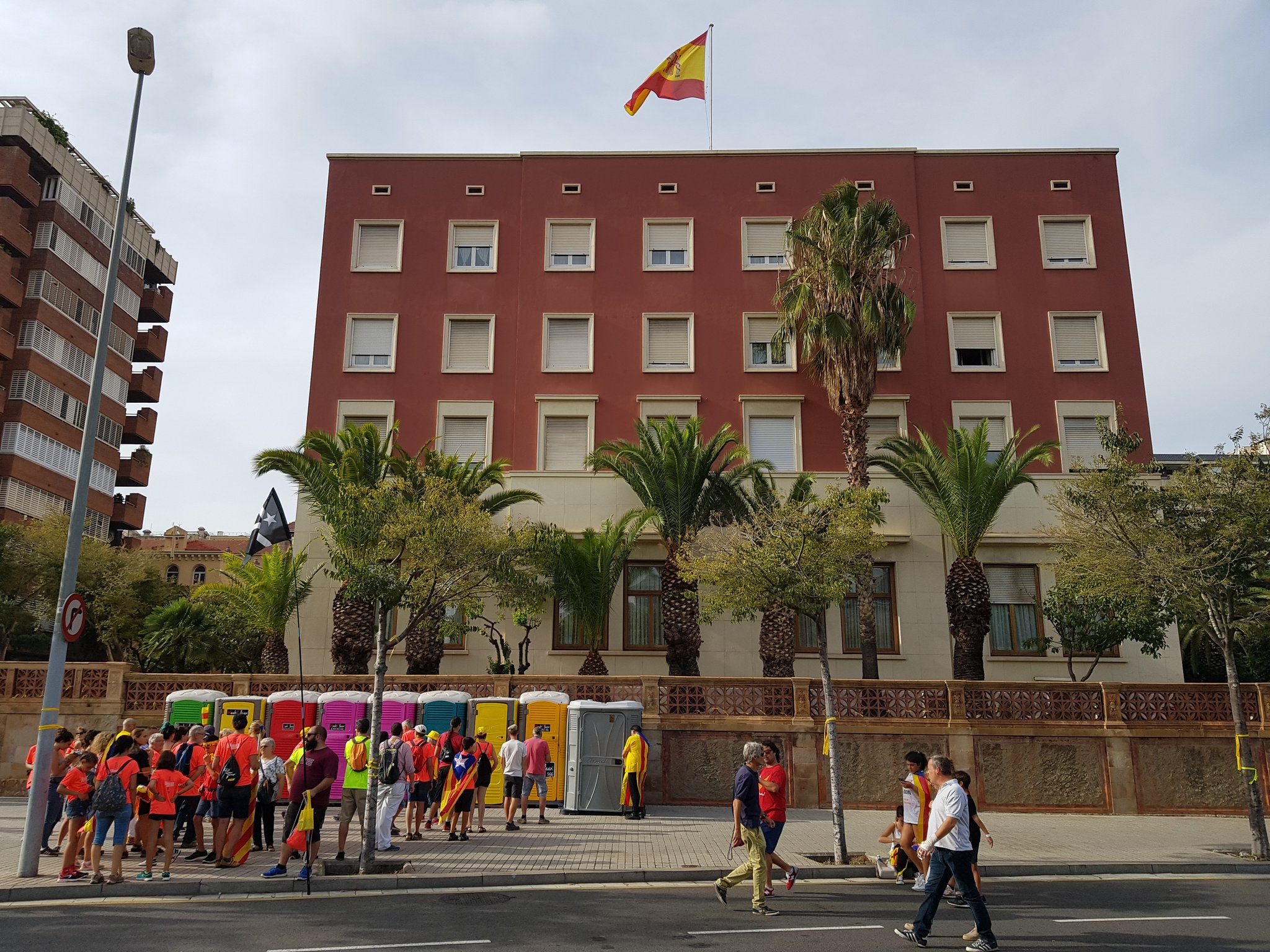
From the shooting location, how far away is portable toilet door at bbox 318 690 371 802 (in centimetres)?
1777

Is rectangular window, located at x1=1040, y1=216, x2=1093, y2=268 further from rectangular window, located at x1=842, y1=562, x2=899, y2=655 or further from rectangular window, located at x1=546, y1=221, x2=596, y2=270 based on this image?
rectangular window, located at x1=546, y1=221, x2=596, y2=270

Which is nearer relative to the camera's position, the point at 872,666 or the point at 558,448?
the point at 872,666

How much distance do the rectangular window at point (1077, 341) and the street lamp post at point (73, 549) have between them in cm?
Answer: 2426

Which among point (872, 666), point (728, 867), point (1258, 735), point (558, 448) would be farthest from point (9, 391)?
point (1258, 735)

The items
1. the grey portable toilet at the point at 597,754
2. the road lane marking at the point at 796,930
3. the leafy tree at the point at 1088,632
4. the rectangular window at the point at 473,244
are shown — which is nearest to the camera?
the road lane marking at the point at 796,930

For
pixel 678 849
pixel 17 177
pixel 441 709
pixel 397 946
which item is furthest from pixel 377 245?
pixel 397 946

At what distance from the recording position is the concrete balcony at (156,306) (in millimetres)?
53281

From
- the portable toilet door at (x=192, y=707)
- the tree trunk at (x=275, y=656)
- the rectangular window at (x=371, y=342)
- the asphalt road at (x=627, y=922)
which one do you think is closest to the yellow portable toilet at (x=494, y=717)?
the portable toilet door at (x=192, y=707)

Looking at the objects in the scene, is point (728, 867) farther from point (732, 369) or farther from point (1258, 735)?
point (732, 369)

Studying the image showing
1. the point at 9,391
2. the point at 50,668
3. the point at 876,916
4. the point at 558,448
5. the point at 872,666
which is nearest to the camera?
the point at 876,916

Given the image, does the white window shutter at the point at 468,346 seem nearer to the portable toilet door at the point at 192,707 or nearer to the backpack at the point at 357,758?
the portable toilet door at the point at 192,707

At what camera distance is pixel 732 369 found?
2812cm

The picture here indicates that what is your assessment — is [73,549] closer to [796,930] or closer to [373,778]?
[373,778]

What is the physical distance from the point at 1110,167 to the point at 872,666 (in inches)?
714
